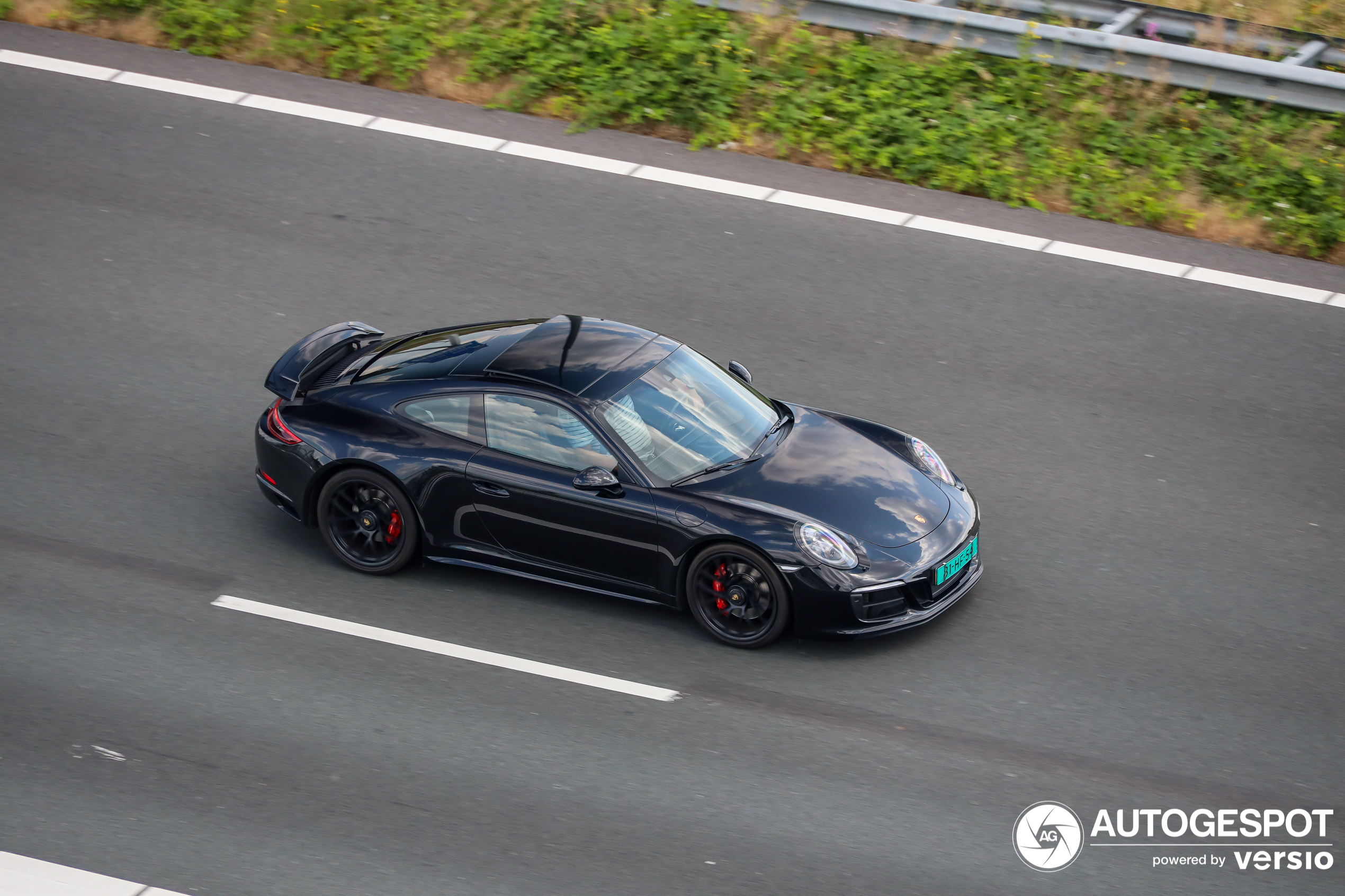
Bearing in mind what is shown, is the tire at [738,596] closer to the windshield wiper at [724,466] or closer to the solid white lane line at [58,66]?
the windshield wiper at [724,466]

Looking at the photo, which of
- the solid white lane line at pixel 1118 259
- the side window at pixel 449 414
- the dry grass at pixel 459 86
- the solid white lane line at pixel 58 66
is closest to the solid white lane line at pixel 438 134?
the dry grass at pixel 459 86

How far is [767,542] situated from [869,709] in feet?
3.27

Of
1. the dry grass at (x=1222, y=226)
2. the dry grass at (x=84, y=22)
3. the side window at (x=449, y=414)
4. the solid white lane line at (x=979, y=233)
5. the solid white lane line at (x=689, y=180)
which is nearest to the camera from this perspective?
the side window at (x=449, y=414)

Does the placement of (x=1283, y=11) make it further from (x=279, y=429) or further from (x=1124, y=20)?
(x=279, y=429)

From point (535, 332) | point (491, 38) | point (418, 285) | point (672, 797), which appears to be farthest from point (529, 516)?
point (491, 38)

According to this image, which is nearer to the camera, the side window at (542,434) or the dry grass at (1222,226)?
the side window at (542,434)

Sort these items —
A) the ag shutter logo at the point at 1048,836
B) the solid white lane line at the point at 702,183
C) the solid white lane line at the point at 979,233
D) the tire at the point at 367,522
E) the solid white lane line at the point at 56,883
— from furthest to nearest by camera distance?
the solid white lane line at the point at 702,183
the solid white lane line at the point at 979,233
the tire at the point at 367,522
the ag shutter logo at the point at 1048,836
the solid white lane line at the point at 56,883

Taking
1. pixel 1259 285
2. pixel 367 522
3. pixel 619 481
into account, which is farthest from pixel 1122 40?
pixel 367 522

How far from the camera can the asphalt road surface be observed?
6.68 metres

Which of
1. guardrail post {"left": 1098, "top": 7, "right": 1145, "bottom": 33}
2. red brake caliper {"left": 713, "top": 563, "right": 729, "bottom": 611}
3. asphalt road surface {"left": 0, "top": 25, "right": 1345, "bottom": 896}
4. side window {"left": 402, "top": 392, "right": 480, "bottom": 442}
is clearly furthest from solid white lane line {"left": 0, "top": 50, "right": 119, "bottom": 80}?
guardrail post {"left": 1098, "top": 7, "right": 1145, "bottom": 33}

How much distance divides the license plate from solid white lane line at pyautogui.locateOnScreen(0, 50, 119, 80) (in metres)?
9.56

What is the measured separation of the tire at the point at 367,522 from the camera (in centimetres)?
830

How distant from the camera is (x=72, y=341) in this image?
10320mm

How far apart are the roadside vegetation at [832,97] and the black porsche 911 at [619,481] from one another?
15.9 ft
